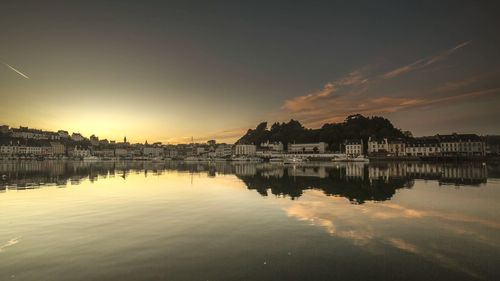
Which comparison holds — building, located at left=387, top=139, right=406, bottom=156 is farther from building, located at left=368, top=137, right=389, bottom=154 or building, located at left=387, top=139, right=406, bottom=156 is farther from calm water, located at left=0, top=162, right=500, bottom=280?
calm water, located at left=0, top=162, right=500, bottom=280

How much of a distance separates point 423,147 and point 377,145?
2085 cm

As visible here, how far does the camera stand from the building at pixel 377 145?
519ft

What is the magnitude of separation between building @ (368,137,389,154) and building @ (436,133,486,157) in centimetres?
2406

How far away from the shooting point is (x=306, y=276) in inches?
400

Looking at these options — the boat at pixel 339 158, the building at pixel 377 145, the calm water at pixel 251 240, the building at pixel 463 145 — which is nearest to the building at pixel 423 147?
the building at pixel 463 145

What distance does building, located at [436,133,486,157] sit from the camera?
135m

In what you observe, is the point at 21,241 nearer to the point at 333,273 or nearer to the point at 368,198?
the point at 333,273

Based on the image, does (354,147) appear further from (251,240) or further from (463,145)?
(251,240)

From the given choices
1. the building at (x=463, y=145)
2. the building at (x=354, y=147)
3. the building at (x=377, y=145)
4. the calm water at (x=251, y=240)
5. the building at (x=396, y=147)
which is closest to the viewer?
the calm water at (x=251, y=240)

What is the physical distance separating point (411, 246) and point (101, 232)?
14454mm

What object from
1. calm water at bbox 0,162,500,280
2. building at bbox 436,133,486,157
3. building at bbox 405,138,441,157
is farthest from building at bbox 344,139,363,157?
calm water at bbox 0,162,500,280

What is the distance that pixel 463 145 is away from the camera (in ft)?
450

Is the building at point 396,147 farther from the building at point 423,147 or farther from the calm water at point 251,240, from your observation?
the calm water at point 251,240

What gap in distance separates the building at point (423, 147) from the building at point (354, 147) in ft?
72.3
